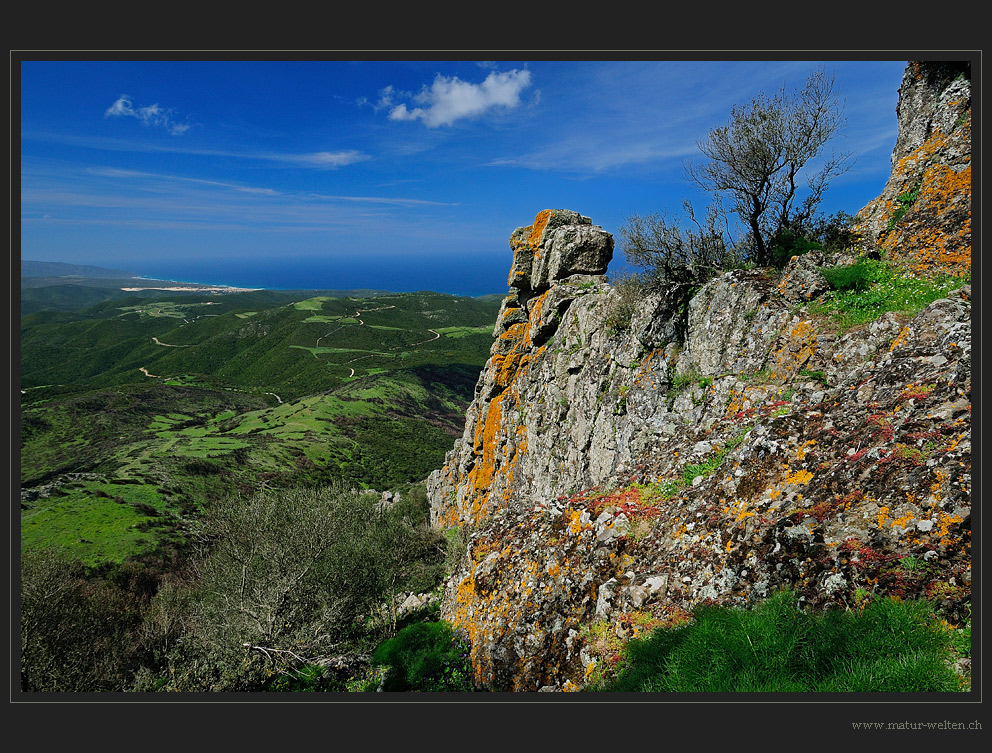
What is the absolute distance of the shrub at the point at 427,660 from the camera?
746cm

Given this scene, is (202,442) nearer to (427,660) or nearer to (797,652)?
(427,660)

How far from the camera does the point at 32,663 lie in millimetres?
Result: 16250

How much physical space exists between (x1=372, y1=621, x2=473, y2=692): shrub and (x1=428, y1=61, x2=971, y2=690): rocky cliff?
1.33 feet

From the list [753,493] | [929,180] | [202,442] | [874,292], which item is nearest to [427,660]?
[753,493]

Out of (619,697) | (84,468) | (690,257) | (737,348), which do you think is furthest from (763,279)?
(84,468)

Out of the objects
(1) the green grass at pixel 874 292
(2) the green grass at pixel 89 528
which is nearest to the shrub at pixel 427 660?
(1) the green grass at pixel 874 292

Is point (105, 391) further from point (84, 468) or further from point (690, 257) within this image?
point (690, 257)

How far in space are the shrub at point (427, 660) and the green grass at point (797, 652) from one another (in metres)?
3.76

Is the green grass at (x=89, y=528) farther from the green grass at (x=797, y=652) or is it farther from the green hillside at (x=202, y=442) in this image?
the green grass at (x=797, y=652)

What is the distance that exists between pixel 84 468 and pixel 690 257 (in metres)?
108

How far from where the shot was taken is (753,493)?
5664 millimetres

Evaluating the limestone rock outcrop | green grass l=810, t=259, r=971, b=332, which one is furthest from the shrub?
the limestone rock outcrop

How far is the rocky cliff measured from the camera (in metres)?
4.22

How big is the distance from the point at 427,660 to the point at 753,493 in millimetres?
7354
